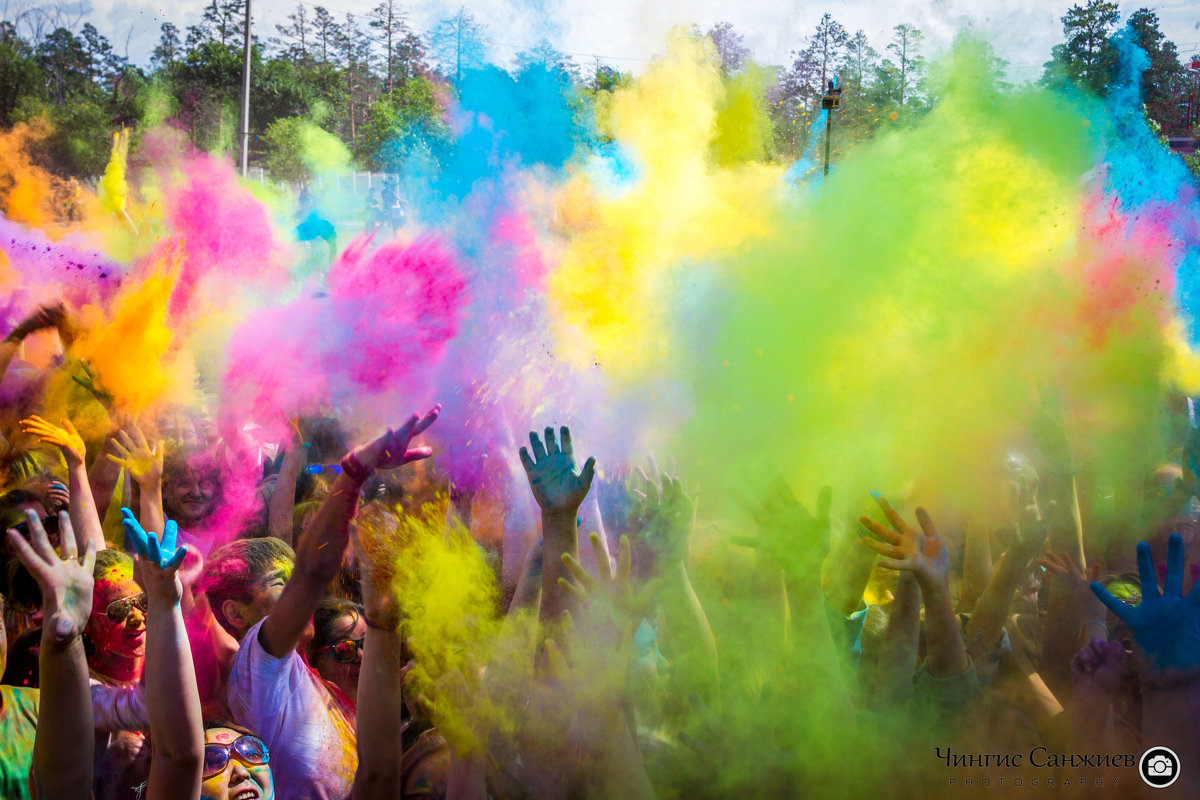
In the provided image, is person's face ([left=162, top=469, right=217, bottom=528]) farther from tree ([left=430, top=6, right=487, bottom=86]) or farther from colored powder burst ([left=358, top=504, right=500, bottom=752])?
tree ([left=430, top=6, right=487, bottom=86])

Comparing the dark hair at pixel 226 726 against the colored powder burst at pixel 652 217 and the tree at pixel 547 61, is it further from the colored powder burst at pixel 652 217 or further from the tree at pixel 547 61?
the tree at pixel 547 61

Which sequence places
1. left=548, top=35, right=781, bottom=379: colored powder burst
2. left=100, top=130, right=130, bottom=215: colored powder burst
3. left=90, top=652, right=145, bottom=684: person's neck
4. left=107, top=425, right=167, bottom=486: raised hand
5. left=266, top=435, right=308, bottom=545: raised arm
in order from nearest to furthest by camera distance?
left=90, top=652, right=145, bottom=684: person's neck
left=548, top=35, right=781, bottom=379: colored powder burst
left=107, top=425, right=167, bottom=486: raised hand
left=266, top=435, right=308, bottom=545: raised arm
left=100, top=130, right=130, bottom=215: colored powder burst

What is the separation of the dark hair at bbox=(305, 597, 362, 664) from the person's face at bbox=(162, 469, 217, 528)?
0.97 meters

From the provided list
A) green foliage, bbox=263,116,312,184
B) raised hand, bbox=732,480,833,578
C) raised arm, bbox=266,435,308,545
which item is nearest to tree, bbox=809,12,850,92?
raised hand, bbox=732,480,833,578

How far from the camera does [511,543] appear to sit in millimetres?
2609

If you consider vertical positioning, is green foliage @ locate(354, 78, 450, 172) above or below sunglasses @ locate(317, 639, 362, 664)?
above

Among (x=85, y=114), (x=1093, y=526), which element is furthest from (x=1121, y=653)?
(x=85, y=114)

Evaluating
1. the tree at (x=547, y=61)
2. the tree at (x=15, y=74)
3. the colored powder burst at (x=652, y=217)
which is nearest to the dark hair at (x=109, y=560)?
the colored powder burst at (x=652, y=217)

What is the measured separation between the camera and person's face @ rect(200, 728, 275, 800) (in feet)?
6.59

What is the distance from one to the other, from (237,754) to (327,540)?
58 centimetres

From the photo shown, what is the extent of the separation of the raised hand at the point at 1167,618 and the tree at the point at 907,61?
5.44 feet

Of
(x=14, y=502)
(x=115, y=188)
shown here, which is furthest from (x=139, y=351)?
(x=115, y=188)

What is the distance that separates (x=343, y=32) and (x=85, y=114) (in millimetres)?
11309

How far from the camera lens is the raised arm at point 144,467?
276cm
